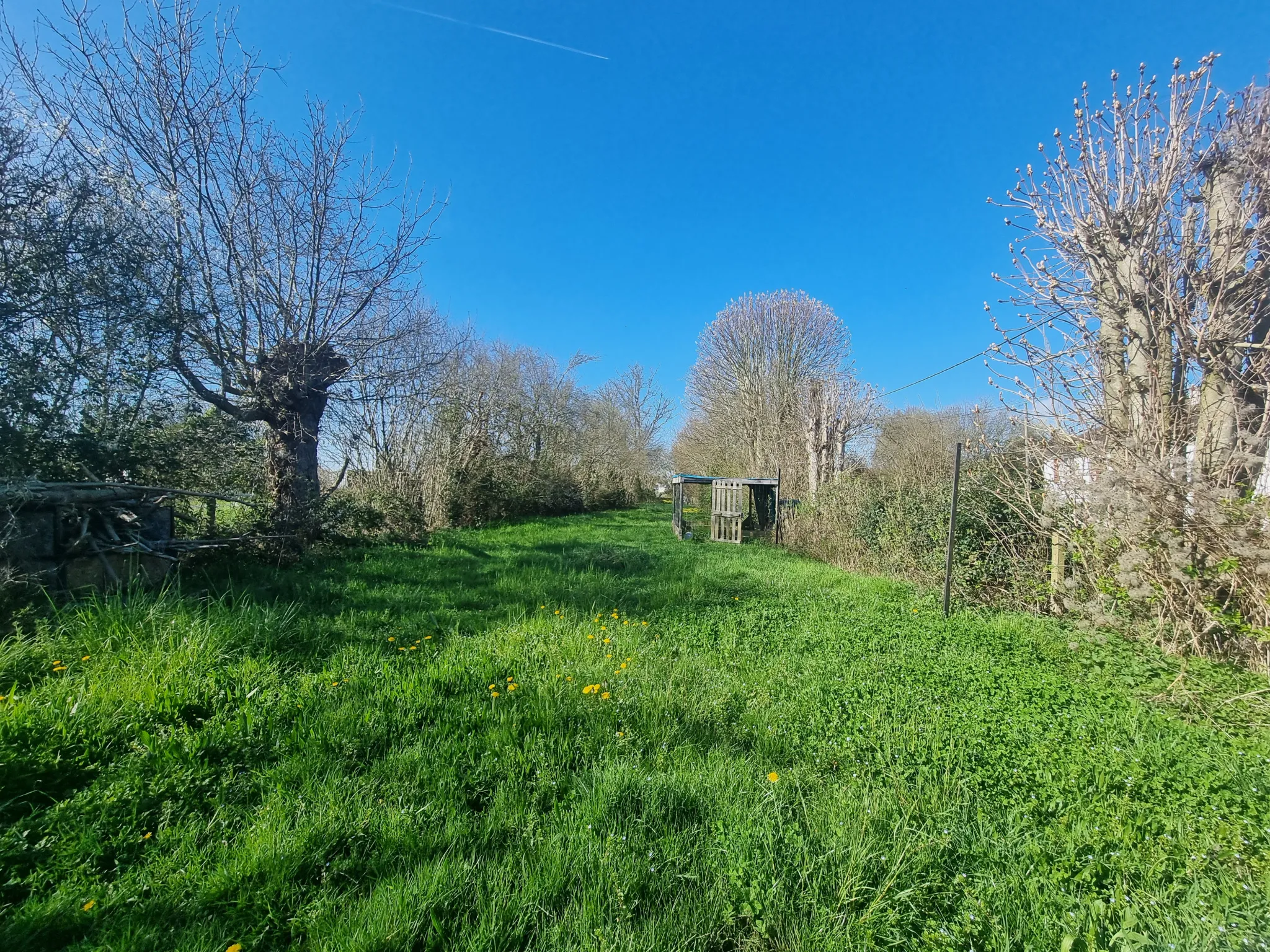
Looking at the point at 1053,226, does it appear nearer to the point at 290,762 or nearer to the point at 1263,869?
the point at 1263,869

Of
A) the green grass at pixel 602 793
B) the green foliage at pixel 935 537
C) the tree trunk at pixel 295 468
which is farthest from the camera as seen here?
the tree trunk at pixel 295 468

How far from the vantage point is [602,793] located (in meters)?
2.16

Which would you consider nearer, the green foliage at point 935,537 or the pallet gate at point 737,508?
the green foliage at point 935,537

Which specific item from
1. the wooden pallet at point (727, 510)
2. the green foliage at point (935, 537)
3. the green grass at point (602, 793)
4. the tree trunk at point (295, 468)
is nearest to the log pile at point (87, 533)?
the green grass at point (602, 793)

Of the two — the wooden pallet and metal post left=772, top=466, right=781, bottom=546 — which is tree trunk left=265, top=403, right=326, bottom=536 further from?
metal post left=772, top=466, right=781, bottom=546

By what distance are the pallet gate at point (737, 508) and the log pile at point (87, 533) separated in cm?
1098

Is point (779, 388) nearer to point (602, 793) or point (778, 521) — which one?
point (778, 521)

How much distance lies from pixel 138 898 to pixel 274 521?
6.33 m

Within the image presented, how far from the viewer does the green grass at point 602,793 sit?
5.21 feet

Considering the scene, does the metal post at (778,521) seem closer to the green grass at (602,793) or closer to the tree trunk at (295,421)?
the green grass at (602,793)

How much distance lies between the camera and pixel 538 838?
192 centimetres

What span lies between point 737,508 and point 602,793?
1202cm

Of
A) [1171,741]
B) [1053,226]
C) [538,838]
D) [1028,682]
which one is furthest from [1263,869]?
[1053,226]

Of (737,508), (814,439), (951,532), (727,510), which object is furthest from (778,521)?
(951,532)
